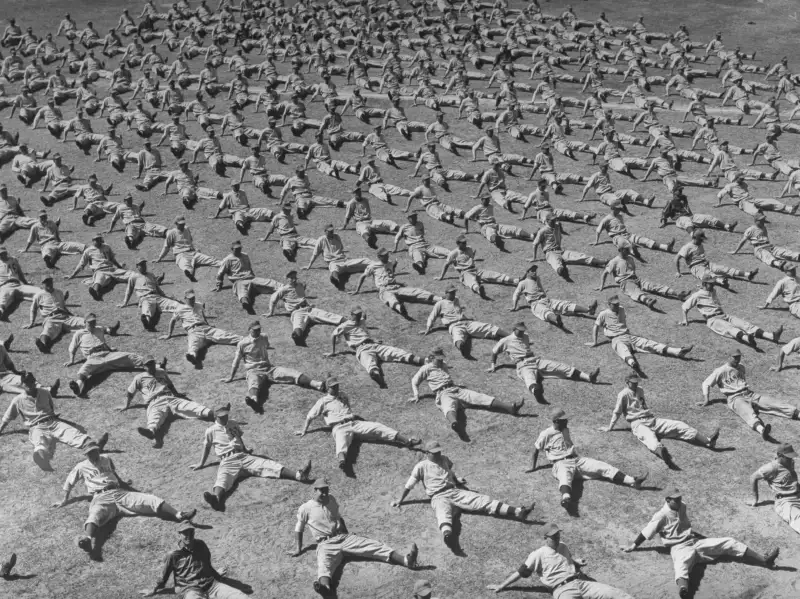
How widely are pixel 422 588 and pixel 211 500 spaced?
5.45 meters

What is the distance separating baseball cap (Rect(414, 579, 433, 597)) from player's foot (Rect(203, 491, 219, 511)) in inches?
202

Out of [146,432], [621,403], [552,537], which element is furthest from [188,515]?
[621,403]

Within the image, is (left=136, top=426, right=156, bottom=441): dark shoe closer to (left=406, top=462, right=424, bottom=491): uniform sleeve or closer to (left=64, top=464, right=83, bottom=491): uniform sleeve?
(left=64, top=464, right=83, bottom=491): uniform sleeve

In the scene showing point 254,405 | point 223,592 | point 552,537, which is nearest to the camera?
point 552,537

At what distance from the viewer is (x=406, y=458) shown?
62.5 ft

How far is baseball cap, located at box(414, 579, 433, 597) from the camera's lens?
14.1 m

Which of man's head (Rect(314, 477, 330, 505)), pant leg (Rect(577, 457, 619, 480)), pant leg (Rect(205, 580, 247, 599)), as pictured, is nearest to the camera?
pant leg (Rect(205, 580, 247, 599))

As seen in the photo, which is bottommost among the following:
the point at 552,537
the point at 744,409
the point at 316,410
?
the point at 552,537

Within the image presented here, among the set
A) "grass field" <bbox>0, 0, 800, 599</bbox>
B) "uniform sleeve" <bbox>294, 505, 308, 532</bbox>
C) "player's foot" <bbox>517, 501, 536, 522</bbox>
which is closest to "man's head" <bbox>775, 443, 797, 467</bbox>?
"grass field" <bbox>0, 0, 800, 599</bbox>

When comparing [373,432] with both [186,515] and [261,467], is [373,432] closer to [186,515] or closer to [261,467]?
[261,467]

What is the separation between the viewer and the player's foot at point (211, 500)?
57.1 ft

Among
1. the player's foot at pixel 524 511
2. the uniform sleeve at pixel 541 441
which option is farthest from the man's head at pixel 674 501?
the uniform sleeve at pixel 541 441

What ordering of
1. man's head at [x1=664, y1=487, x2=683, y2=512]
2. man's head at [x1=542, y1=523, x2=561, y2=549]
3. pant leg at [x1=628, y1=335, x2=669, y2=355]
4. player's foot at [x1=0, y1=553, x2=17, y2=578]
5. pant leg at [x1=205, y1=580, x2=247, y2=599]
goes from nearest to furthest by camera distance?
man's head at [x1=542, y1=523, x2=561, y2=549]
pant leg at [x1=205, y1=580, x2=247, y2=599]
man's head at [x1=664, y1=487, x2=683, y2=512]
player's foot at [x1=0, y1=553, x2=17, y2=578]
pant leg at [x1=628, y1=335, x2=669, y2=355]

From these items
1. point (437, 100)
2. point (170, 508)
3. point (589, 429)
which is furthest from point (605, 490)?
point (437, 100)
